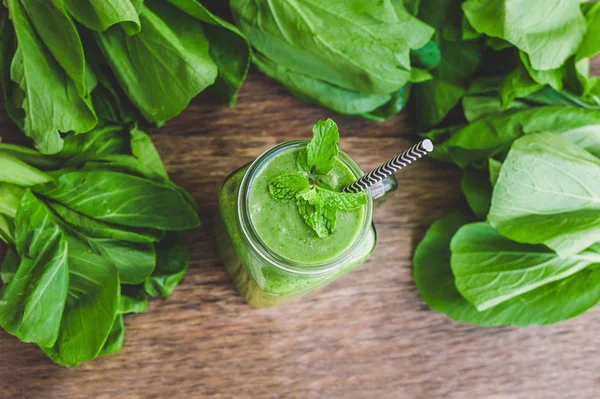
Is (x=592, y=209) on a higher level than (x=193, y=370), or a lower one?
higher

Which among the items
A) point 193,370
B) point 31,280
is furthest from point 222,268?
point 31,280

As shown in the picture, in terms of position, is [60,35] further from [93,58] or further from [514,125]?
[514,125]

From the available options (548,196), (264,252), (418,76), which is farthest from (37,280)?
(548,196)

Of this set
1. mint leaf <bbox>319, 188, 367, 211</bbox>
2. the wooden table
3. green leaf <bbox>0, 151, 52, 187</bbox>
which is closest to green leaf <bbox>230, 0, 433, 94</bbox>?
the wooden table

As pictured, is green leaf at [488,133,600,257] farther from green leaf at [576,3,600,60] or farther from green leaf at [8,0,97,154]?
green leaf at [8,0,97,154]

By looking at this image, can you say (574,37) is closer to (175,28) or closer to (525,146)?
(525,146)
